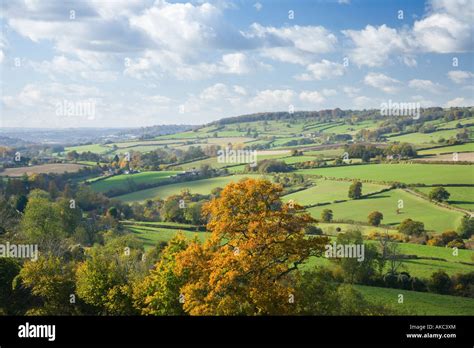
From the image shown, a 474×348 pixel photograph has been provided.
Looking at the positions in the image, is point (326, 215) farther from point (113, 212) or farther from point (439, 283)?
point (113, 212)

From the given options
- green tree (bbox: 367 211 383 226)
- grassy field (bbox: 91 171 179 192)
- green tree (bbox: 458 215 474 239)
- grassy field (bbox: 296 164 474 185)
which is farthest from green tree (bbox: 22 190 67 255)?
green tree (bbox: 458 215 474 239)

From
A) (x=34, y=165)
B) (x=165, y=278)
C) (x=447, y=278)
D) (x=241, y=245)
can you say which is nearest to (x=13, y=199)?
(x=34, y=165)

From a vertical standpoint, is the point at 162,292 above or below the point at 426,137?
below

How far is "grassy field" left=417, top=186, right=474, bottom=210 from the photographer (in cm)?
3403

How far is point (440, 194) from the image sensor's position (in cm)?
3516

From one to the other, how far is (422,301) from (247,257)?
10.9 metres

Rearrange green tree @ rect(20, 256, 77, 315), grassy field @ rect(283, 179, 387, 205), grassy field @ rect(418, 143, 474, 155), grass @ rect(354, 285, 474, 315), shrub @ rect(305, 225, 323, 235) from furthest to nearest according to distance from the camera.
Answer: grassy field @ rect(418, 143, 474, 155) < grassy field @ rect(283, 179, 387, 205) < shrub @ rect(305, 225, 323, 235) < grass @ rect(354, 285, 474, 315) < green tree @ rect(20, 256, 77, 315)

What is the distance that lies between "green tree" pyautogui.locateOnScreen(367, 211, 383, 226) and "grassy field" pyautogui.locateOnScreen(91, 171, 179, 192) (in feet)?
73.5

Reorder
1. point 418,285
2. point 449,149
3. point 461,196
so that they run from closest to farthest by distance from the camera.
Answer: point 418,285
point 461,196
point 449,149

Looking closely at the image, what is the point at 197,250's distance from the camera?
51.2ft

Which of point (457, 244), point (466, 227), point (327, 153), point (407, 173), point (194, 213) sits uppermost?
point (327, 153)

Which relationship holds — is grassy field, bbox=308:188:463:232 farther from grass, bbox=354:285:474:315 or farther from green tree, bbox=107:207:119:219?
green tree, bbox=107:207:119:219
